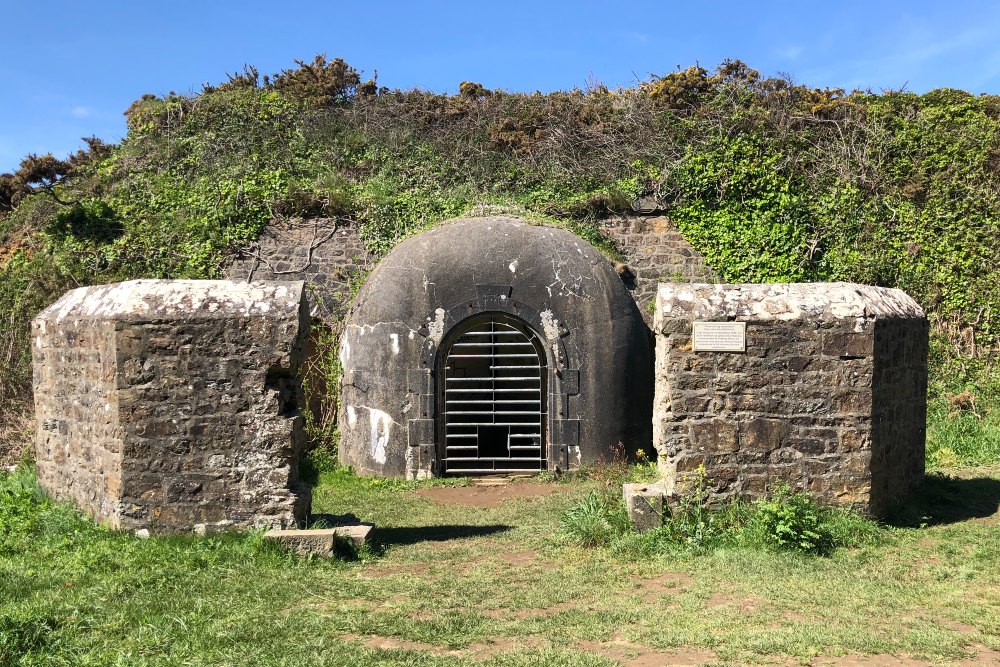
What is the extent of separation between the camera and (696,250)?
12906 mm

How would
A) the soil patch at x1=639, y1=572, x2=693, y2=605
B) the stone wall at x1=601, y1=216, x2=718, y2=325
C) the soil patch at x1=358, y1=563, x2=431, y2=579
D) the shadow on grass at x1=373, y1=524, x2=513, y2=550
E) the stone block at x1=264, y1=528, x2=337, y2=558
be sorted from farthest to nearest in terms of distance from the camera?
the stone wall at x1=601, y1=216, x2=718, y2=325
the shadow on grass at x1=373, y1=524, x2=513, y2=550
the stone block at x1=264, y1=528, x2=337, y2=558
the soil patch at x1=358, y1=563, x2=431, y2=579
the soil patch at x1=639, y1=572, x2=693, y2=605

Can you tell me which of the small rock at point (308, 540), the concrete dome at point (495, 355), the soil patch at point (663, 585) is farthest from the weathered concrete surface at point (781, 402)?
the concrete dome at point (495, 355)

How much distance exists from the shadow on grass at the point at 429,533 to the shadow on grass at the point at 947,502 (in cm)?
354

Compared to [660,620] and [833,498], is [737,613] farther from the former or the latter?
[833,498]

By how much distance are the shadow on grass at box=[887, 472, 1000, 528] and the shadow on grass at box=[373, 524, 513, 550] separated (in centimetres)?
354

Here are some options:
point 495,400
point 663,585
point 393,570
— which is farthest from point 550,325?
point 663,585

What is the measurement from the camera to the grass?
4605 mm

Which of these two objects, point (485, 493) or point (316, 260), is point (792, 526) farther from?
point (316, 260)

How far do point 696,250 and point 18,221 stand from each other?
11347mm

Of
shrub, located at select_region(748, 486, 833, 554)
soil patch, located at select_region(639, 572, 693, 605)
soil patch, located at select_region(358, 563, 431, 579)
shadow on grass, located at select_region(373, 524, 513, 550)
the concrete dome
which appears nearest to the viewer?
soil patch, located at select_region(639, 572, 693, 605)

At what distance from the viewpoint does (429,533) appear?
7727mm

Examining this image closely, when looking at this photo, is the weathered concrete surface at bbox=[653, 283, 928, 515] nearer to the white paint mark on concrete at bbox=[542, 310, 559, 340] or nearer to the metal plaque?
the metal plaque

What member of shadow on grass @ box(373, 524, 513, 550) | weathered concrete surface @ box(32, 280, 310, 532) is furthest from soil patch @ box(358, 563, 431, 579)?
weathered concrete surface @ box(32, 280, 310, 532)

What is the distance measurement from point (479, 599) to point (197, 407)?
8.83 feet
